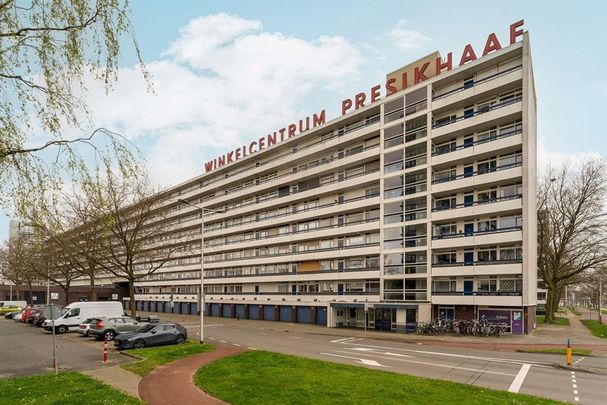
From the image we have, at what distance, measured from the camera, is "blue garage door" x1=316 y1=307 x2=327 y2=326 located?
4803cm

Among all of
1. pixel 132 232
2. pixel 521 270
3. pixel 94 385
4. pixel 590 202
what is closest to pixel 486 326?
pixel 521 270

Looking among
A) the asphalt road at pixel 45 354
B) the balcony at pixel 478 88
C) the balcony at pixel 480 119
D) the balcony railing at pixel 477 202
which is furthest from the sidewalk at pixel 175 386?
Result: the balcony at pixel 478 88

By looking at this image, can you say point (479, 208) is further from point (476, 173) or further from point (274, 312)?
point (274, 312)

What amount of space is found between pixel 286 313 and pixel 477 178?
29.1 meters

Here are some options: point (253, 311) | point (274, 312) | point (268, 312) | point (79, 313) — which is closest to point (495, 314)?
point (274, 312)

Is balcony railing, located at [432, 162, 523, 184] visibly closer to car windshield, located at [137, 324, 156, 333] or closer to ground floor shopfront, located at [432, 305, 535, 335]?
ground floor shopfront, located at [432, 305, 535, 335]

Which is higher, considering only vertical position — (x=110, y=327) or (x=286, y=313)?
(x=110, y=327)

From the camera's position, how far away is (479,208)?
3591cm

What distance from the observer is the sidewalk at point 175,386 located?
13.3 meters

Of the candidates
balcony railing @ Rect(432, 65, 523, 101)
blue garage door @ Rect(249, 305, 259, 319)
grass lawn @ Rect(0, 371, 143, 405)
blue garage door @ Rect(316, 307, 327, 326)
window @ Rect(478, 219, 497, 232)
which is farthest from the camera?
blue garage door @ Rect(249, 305, 259, 319)

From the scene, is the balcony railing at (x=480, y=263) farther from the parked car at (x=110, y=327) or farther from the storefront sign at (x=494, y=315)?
the parked car at (x=110, y=327)

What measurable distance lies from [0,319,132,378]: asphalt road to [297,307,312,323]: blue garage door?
24891mm

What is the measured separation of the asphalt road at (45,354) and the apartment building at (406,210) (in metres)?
7.68

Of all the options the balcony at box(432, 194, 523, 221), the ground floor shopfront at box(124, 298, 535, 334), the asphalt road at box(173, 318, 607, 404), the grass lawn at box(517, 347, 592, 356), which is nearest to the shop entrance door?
the ground floor shopfront at box(124, 298, 535, 334)
